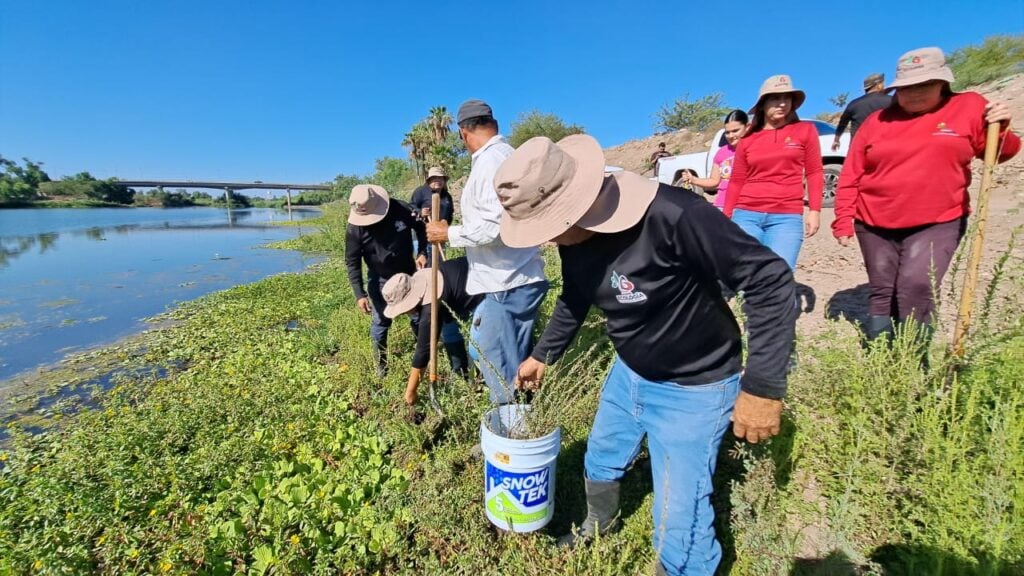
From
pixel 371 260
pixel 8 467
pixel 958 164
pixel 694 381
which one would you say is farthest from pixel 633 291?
pixel 8 467

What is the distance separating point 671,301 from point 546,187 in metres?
0.53

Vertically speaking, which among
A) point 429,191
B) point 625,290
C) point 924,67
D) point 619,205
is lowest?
point 625,290

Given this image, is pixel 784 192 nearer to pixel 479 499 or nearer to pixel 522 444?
pixel 522 444

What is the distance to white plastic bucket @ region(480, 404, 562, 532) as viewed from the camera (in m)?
1.73

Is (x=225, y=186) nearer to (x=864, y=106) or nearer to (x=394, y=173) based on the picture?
(x=394, y=173)

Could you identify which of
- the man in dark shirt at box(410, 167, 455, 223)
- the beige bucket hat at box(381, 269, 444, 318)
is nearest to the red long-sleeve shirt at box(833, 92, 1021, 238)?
the beige bucket hat at box(381, 269, 444, 318)

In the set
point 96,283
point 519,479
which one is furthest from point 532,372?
point 96,283

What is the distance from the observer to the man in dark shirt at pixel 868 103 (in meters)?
3.84

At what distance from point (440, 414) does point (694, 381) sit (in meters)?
1.68

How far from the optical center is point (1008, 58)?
1495cm

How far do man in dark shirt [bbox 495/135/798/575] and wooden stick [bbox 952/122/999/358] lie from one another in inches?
49.8

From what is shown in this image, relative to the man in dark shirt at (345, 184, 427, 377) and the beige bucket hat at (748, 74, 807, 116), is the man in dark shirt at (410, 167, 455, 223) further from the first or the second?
the beige bucket hat at (748, 74, 807, 116)

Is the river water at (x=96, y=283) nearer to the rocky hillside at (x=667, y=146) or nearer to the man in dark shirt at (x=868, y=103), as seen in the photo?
the man in dark shirt at (x=868, y=103)

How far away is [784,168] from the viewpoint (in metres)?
2.97
